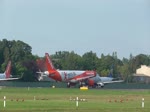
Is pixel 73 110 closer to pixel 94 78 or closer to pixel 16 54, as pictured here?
pixel 94 78

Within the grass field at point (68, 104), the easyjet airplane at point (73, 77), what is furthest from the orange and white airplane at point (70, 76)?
the grass field at point (68, 104)

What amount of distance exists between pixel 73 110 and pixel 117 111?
319cm

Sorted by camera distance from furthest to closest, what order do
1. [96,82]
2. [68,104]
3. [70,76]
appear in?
[96,82]
[70,76]
[68,104]

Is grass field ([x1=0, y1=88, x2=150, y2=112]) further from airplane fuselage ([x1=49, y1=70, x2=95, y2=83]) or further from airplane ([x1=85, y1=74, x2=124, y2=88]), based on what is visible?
airplane ([x1=85, y1=74, x2=124, y2=88])

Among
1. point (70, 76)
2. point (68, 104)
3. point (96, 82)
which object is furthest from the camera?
point (96, 82)

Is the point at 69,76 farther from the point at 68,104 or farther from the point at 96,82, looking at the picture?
the point at 68,104

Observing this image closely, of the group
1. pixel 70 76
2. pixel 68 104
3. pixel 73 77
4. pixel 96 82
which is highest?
pixel 70 76

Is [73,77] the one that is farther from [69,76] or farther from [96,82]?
[96,82]

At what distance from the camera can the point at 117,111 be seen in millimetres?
43312

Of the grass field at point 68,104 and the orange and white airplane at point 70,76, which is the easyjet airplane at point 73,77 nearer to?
the orange and white airplane at point 70,76

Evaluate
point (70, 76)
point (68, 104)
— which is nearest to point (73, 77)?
A: point (70, 76)

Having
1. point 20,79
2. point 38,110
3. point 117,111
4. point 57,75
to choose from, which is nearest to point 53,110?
point 38,110

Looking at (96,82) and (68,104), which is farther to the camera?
(96,82)

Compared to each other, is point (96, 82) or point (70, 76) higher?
point (70, 76)
